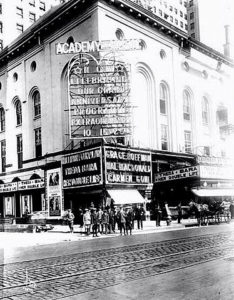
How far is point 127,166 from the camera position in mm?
29719

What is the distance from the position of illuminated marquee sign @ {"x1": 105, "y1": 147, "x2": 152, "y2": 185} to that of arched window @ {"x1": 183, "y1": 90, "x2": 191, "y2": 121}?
10234mm

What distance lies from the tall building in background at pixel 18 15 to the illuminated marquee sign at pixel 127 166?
28331mm

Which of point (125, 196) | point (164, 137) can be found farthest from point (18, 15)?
point (125, 196)

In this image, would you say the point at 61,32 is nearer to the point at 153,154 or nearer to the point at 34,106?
the point at 34,106

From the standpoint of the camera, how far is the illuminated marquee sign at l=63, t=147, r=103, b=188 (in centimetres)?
2809

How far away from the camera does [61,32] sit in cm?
3341

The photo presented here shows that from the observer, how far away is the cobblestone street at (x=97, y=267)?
26.0 feet

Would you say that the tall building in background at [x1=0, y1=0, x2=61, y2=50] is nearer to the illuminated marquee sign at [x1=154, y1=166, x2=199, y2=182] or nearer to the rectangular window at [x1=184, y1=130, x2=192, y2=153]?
the rectangular window at [x1=184, y1=130, x2=192, y2=153]

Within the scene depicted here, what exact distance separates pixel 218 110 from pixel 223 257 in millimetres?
35668

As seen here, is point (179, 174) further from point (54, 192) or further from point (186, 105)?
point (186, 105)

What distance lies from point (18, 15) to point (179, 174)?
3321cm

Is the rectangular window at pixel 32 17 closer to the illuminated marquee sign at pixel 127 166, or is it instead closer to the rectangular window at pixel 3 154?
the rectangular window at pixel 3 154

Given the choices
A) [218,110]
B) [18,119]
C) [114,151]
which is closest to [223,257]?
[114,151]

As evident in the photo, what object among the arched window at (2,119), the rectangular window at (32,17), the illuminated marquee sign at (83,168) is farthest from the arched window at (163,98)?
the rectangular window at (32,17)
